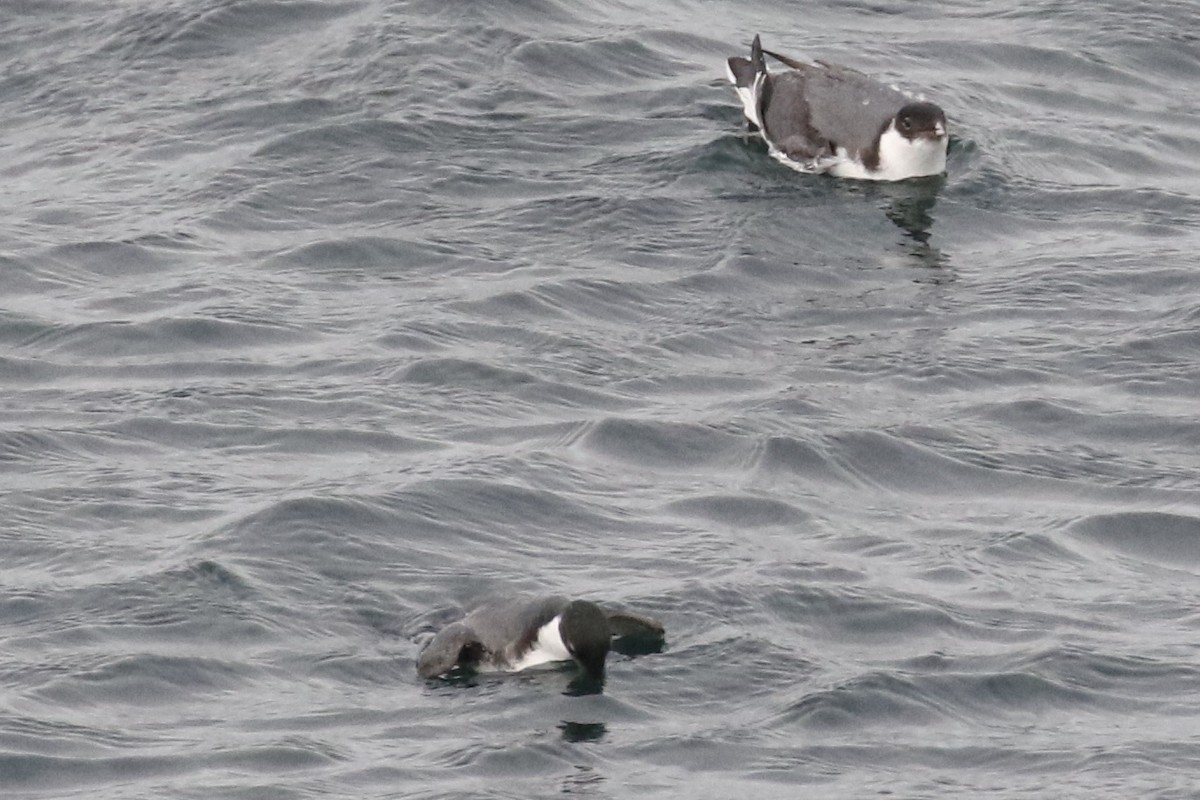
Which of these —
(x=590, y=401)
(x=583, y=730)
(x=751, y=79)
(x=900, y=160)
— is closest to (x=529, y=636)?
(x=583, y=730)

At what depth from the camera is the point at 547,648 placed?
1187 cm

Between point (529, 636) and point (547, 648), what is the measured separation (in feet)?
0.35

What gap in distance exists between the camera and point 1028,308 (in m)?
16.7

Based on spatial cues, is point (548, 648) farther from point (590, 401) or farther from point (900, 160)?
point (900, 160)

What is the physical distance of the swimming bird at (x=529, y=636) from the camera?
11695 millimetres

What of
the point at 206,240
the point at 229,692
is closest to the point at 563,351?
the point at 206,240

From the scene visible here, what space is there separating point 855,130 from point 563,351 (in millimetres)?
3733

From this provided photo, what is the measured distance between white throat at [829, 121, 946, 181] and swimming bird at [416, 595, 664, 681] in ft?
22.9

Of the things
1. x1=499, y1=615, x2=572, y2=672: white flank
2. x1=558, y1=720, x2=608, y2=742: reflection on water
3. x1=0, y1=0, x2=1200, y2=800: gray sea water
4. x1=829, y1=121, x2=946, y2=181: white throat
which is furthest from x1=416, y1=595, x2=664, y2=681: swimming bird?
x1=829, y1=121, x2=946, y2=181: white throat

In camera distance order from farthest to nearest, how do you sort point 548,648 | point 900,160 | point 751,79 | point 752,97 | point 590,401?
1. point 751,79
2. point 752,97
3. point 900,160
4. point 590,401
5. point 548,648

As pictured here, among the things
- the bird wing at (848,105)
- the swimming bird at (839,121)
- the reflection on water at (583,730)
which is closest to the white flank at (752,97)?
the swimming bird at (839,121)

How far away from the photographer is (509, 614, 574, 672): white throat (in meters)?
11.8

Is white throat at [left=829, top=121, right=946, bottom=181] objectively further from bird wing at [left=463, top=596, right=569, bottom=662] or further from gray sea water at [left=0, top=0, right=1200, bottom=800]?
bird wing at [left=463, top=596, right=569, bottom=662]

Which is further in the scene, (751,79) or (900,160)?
(751,79)
